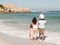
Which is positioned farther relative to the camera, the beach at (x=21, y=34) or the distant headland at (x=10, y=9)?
the distant headland at (x=10, y=9)

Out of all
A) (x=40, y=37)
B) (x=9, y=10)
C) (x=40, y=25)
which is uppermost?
(x=40, y=25)

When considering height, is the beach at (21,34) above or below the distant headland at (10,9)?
above

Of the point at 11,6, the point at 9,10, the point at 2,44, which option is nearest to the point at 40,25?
the point at 2,44

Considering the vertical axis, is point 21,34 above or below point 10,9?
above

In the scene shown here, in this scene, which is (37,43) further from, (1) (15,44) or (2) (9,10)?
(2) (9,10)

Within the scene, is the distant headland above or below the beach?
below

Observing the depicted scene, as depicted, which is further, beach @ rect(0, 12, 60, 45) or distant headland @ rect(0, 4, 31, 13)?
distant headland @ rect(0, 4, 31, 13)

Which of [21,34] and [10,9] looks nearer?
[21,34]

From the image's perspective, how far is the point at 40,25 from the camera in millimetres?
14562

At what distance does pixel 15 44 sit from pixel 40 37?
318 cm

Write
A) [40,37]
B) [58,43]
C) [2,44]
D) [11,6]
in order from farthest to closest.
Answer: [11,6] < [40,37] < [58,43] < [2,44]

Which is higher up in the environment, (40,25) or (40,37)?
(40,25)

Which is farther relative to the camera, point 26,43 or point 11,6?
point 11,6

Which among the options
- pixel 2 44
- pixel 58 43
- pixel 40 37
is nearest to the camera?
pixel 2 44
